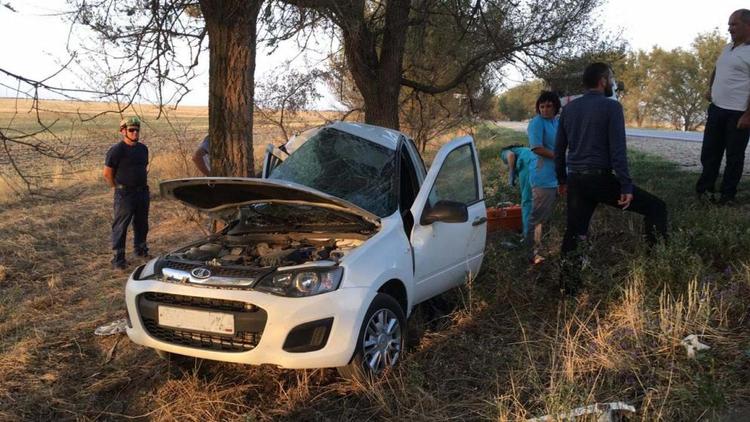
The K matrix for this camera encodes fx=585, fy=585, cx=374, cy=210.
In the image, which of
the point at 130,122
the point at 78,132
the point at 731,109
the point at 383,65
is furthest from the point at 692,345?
the point at 78,132

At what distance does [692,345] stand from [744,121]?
11.0 feet

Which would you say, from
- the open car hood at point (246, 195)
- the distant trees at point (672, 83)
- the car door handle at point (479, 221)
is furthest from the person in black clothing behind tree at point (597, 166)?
the distant trees at point (672, 83)

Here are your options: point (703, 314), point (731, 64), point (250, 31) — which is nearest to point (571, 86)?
Result: point (731, 64)

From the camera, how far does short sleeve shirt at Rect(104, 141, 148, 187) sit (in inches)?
303

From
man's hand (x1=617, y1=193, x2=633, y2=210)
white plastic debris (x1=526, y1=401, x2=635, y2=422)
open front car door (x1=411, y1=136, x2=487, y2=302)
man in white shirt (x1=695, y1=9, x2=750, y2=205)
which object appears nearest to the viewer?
white plastic debris (x1=526, y1=401, x2=635, y2=422)

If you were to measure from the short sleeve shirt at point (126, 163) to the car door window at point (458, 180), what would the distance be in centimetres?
475

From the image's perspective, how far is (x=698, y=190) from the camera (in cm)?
674

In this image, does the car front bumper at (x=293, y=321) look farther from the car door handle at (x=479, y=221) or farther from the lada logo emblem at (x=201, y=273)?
the car door handle at (x=479, y=221)

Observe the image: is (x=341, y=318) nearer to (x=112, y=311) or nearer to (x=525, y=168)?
(x=112, y=311)

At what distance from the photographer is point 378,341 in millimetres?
3719

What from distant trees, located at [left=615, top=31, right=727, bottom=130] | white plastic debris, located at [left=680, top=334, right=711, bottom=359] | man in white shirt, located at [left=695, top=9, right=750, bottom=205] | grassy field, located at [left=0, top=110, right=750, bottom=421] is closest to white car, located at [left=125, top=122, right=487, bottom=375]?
grassy field, located at [left=0, top=110, right=750, bottom=421]

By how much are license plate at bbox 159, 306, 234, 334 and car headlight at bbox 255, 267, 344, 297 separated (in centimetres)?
28

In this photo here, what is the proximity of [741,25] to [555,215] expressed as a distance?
2908mm

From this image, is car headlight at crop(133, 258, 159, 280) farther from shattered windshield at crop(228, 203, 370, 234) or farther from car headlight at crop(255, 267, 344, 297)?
car headlight at crop(255, 267, 344, 297)
